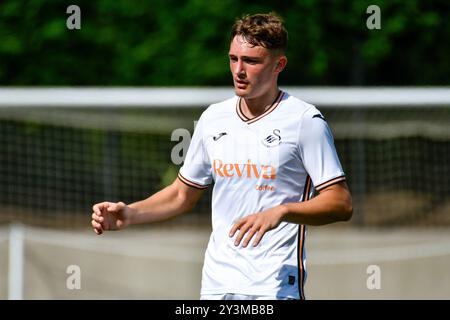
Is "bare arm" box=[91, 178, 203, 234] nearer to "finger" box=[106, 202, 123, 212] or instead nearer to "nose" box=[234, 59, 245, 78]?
"finger" box=[106, 202, 123, 212]

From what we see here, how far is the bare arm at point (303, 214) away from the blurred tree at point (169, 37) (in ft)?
33.8

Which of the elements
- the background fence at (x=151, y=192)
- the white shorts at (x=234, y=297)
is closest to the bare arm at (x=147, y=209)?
the white shorts at (x=234, y=297)

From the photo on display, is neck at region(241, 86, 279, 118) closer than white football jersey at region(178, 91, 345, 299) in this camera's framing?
No

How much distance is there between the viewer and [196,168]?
5457 millimetres

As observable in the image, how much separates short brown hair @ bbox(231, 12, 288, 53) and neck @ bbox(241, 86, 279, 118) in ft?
0.73

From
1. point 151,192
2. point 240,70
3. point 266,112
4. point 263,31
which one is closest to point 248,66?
point 240,70

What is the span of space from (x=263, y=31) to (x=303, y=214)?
0.91m

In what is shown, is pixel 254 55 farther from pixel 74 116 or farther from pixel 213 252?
pixel 74 116

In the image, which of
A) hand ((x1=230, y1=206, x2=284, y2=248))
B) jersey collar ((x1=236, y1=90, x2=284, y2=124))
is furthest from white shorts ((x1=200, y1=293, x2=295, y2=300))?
jersey collar ((x1=236, y1=90, x2=284, y2=124))

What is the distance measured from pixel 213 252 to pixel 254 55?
3.19 ft

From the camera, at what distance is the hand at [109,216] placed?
5000 millimetres

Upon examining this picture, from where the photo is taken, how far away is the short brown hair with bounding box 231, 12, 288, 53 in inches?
197

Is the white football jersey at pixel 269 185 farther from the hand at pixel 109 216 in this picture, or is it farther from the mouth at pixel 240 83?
the hand at pixel 109 216

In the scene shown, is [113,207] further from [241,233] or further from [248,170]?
[241,233]
